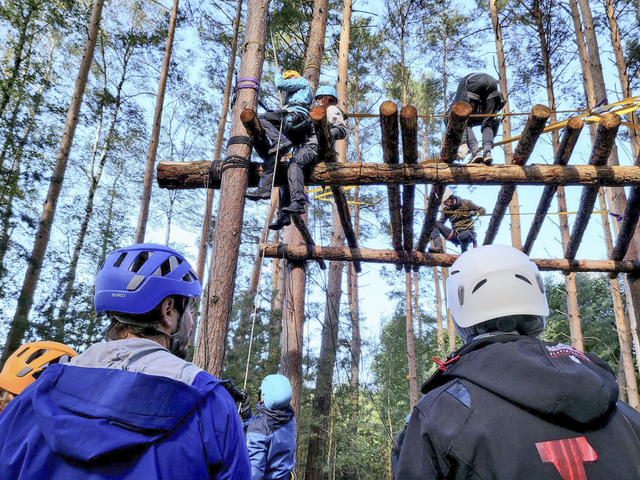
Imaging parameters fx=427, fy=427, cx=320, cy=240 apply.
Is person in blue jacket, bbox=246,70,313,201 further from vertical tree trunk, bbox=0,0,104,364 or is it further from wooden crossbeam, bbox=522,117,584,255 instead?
vertical tree trunk, bbox=0,0,104,364

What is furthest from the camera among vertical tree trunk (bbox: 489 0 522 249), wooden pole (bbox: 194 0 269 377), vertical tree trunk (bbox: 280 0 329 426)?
vertical tree trunk (bbox: 489 0 522 249)

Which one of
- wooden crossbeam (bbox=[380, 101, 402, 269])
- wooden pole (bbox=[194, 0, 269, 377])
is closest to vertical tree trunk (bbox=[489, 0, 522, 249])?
wooden crossbeam (bbox=[380, 101, 402, 269])

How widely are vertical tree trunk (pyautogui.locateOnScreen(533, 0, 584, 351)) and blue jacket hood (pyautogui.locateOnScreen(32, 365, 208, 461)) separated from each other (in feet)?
24.4

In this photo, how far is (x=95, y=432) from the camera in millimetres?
912

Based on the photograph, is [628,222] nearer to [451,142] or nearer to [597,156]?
[597,156]

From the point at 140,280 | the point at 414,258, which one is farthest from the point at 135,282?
the point at 414,258

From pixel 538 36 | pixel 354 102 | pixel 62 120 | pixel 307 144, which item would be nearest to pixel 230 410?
pixel 307 144

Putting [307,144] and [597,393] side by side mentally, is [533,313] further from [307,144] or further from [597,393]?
[307,144]

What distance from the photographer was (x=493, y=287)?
50.4 inches

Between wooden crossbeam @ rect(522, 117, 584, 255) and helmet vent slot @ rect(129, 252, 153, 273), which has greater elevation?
wooden crossbeam @ rect(522, 117, 584, 255)

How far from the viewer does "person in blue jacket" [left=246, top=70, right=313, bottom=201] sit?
13.7 feet

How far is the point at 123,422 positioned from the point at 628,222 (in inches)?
232

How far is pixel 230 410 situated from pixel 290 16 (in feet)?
37.0

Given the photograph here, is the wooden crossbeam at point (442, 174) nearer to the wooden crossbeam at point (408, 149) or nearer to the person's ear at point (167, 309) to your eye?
the wooden crossbeam at point (408, 149)
